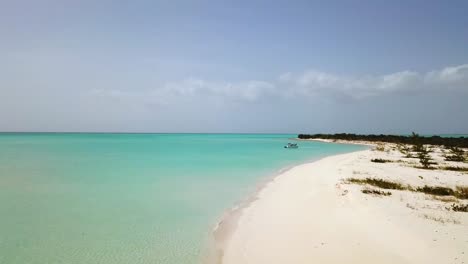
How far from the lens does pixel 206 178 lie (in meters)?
20.2

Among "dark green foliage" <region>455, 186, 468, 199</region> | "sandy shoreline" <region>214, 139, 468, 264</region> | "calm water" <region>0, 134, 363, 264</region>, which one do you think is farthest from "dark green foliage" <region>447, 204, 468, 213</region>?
"calm water" <region>0, 134, 363, 264</region>

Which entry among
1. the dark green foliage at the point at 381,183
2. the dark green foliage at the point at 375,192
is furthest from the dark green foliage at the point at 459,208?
the dark green foliage at the point at 381,183

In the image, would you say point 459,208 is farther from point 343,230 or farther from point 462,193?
point 343,230

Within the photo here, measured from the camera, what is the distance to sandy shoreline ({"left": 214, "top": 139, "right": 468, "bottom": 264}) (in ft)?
23.2

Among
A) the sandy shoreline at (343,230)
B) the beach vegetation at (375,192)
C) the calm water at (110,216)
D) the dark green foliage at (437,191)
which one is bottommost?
the calm water at (110,216)

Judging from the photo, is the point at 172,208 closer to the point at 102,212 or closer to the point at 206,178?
the point at 102,212

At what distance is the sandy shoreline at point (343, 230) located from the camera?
7.07m

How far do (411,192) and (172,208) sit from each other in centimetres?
1049

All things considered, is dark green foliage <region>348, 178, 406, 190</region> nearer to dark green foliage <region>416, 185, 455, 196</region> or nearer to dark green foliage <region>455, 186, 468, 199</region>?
dark green foliage <region>416, 185, 455, 196</region>

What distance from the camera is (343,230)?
8.80m

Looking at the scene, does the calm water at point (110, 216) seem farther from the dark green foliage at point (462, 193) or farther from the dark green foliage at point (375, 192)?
the dark green foliage at point (462, 193)

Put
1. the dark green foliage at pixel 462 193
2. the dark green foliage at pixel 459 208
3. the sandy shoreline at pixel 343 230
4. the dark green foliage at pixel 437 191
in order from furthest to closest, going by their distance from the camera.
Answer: the dark green foliage at pixel 437 191, the dark green foliage at pixel 462 193, the dark green foliage at pixel 459 208, the sandy shoreline at pixel 343 230

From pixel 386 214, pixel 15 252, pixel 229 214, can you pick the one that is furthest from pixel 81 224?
pixel 386 214

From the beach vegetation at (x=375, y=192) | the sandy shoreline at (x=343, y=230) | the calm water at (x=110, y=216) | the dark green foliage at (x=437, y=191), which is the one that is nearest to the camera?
the sandy shoreline at (x=343, y=230)
